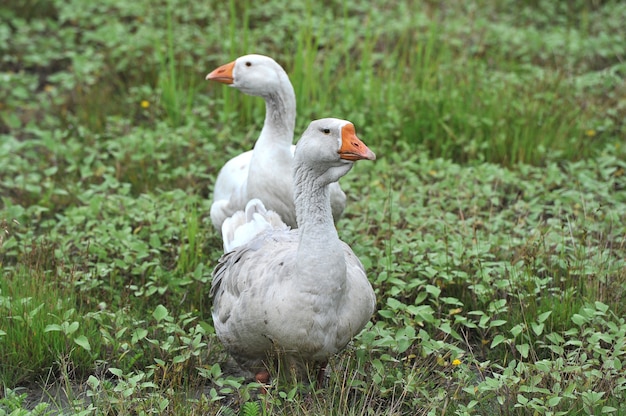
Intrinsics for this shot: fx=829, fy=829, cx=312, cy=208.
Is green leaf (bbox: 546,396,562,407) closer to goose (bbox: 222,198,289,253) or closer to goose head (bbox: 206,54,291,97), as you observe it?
goose (bbox: 222,198,289,253)

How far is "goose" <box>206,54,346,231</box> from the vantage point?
4.71 metres

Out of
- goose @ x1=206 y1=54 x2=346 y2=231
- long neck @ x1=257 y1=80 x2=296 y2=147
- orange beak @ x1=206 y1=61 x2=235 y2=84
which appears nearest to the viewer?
goose @ x1=206 y1=54 x2=346 y2=231

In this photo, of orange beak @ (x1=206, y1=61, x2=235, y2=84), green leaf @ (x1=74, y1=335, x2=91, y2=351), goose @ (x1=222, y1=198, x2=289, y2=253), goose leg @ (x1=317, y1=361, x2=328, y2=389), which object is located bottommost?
goose leg @ (x1=317, y1=361, x2=328, y2=389)

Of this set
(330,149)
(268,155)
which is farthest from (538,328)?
(268,155)

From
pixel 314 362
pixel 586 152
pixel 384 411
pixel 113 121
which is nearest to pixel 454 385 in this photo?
pixel 384 411

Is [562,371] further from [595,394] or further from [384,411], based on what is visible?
[384,411]

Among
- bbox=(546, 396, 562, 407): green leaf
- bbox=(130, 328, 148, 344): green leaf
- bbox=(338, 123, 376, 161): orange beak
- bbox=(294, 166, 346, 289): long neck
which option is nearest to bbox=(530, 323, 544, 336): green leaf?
bbox=(546, 396, 562, 407): green leaf

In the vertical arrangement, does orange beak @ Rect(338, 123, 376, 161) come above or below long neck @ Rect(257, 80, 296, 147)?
above

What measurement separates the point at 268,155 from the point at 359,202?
111 centimetres

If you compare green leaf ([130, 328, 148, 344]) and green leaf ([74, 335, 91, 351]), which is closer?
green leaf ([74, 335, 91, 351])

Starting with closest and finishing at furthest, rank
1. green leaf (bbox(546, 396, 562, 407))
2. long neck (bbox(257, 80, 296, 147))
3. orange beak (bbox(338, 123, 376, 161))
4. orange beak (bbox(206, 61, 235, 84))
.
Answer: green leaf (bbox(546, 396, 562, 407))
orange beak (bbox(338, 123, 376, 161))
long neck (bbox(257, 80, 296, 147))
orange beak (bbox(206, 61, 235, 84))

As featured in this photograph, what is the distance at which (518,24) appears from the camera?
918 centimetres

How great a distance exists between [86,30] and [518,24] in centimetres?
471

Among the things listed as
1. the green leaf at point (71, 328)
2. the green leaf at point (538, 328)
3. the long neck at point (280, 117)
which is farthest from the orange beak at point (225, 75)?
the green leaf at point (538, 328)
